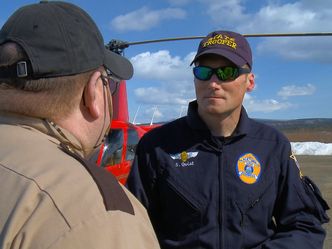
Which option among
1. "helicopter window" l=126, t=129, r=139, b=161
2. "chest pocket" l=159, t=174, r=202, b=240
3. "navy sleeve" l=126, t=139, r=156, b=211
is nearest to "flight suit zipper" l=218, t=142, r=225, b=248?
"chest pocket" l=159, t=174, r=202, b=240

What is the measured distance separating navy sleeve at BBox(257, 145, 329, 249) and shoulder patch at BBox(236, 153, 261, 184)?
0.15 m

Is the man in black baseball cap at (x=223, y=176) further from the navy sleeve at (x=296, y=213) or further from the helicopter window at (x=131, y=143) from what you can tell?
the helicopter window at (x=131, y=143)

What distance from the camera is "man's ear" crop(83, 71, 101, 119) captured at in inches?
53.9

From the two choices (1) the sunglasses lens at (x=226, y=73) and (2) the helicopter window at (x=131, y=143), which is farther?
(2) the helicopter window at (x=131, y=143)

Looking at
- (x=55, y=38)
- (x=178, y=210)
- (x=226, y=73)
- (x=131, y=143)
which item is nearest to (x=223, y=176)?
(x=178, y=210)

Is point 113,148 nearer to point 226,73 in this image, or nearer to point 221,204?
point 226,73

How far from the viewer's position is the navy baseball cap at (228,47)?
8.63 feet

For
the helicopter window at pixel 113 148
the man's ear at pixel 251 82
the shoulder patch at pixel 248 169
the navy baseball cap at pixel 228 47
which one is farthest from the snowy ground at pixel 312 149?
the shoulder patch at pixel 248 169

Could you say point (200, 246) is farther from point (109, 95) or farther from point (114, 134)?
point (114, 134)

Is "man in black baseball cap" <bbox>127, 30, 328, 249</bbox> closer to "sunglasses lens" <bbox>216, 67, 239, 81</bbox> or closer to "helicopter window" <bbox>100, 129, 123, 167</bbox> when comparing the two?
"sunglasses lens" <bbox>216, 67, 239, 81</bbox>

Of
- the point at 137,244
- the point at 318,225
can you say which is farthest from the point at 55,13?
the point at 318,225

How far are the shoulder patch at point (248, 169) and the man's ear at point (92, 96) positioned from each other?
1280mm

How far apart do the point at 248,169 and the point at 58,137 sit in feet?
4.82

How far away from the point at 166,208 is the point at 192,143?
0.41 metres
